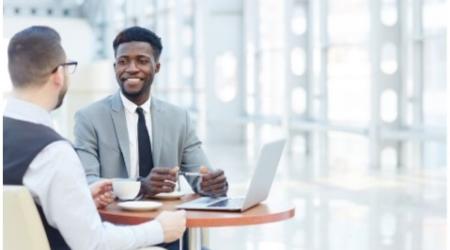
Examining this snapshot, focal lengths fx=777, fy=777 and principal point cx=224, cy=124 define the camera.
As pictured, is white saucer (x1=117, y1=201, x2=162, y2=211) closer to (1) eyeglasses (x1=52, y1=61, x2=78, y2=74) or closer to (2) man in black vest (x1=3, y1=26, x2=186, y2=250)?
(2) man in black vest (x1=3, y1=26, x2=186, y2=250)

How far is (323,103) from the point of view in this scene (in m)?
12.1

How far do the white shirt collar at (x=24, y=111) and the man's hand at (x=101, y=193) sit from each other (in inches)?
21.9

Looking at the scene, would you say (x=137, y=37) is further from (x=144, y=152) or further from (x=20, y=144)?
(x=20, y=144)

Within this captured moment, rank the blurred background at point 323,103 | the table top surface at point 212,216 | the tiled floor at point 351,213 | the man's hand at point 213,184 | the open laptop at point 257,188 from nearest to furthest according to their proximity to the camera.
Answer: the table top surface at point 212,216
the open laptop at point 257,188
the man's hand at point 213,184
the tiled floor at point 351,213
the blurred background at point 323,103

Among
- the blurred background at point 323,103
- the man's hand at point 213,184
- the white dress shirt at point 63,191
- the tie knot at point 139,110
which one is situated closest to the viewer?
the white dress shirt at point 63,191

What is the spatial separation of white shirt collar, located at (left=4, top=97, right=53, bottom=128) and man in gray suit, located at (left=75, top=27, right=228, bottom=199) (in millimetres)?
951

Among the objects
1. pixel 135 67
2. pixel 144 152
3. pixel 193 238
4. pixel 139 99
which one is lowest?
pixel 193 238

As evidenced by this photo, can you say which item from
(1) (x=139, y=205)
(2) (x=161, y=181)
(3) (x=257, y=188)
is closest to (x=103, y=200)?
(1) (x=139, y=205)

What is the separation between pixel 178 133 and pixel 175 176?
0.51 metres

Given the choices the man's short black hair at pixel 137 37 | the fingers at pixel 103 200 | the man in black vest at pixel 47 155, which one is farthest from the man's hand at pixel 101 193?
the man's short black hair at pixel 137 37

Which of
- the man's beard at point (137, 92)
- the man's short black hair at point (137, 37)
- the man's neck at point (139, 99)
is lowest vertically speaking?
the man's neck at point (139, 99)

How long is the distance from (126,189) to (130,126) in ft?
1.61

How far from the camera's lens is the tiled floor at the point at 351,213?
210 inches

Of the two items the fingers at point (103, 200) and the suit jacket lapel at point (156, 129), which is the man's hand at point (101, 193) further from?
the suit jacket lapel at point (156, 129)
